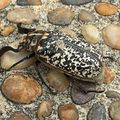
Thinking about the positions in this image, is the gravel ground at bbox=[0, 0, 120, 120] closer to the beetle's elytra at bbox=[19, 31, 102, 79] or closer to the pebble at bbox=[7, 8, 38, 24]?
the pebble at bbox=[7, 8, 38, 24]

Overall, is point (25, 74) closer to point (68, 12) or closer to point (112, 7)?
point (68, 12)

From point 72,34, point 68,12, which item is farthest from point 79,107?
point 68,12

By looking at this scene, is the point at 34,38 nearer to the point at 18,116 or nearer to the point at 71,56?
the point at 71,56

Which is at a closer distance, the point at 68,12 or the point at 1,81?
the point at 1,81

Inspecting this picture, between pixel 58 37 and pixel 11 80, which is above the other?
pixel 58 37

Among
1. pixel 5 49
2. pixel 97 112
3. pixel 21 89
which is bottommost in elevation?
pixel 97 112

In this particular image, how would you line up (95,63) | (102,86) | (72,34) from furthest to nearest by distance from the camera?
(72,34) < (102,86) < (95,63)

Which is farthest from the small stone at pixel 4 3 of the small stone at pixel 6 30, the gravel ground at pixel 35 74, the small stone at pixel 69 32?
the small stone at pixel 69 32

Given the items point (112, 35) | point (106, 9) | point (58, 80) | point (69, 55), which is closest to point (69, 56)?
point (69, 55)
